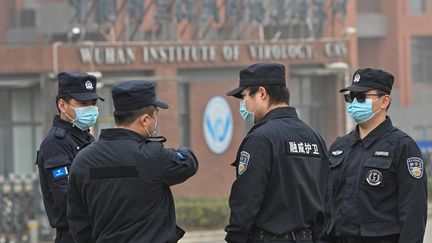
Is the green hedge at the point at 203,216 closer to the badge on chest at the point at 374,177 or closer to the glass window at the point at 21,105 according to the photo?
the glass window at the point at 21,105

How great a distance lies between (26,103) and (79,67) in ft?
7.25

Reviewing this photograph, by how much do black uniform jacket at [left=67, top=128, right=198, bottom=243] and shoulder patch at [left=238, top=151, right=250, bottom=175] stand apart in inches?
11.3

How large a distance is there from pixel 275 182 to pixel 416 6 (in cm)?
4667

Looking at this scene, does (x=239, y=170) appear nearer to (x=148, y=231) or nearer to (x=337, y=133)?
(x=148, y=231)

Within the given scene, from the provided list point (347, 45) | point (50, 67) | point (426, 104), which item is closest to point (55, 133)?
point (50, 67)

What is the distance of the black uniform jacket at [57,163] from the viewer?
6.96m

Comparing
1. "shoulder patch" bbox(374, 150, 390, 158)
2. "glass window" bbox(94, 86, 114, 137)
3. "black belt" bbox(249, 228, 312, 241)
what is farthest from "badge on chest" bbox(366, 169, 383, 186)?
"glass window" bbox(94, 86, 114, 137)

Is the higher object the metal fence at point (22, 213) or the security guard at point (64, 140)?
the security guard at point (64, 140)

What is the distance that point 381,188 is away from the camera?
263 inches

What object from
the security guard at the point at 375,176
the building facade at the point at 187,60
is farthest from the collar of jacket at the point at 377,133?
the building facade at the point at 187,60

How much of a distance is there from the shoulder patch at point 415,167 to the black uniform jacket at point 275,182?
0.77m

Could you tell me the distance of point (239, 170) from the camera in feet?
19.4

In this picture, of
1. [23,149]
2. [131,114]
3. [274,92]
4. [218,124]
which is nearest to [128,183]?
[131,114]

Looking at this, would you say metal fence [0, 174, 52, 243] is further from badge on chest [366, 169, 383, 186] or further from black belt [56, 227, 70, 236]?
badge on chest [366, 169, 383, 186]
